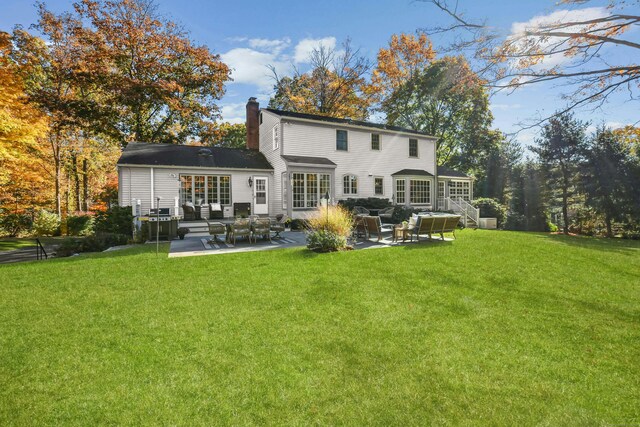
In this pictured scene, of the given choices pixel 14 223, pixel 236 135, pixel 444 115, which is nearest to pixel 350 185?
pixel 444 115

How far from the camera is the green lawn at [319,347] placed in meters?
2.78

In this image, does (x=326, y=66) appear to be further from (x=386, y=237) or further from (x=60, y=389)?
(x=60, y=389)

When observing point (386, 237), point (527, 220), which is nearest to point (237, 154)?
point (386, 237)

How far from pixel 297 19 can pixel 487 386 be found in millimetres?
16661

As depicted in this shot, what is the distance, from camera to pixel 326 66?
30.3 metres

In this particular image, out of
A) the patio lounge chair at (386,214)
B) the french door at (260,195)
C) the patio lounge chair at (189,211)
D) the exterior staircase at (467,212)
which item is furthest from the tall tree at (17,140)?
the exterior staircase at (467,212)

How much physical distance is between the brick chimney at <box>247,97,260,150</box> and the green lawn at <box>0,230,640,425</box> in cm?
1674

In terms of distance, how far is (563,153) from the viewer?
20094 mm

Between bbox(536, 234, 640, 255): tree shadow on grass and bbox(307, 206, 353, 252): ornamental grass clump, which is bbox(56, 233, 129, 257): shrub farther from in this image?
bbox(536, 234, 640, 255): tree shadow on grass

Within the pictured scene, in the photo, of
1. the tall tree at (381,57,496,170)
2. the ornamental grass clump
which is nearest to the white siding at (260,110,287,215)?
the ornamental grass clump

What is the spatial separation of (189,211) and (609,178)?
2445 centimetres

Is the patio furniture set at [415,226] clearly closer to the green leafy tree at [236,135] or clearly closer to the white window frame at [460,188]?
the white window frame at [460,188]

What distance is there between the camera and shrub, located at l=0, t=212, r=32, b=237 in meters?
18.3

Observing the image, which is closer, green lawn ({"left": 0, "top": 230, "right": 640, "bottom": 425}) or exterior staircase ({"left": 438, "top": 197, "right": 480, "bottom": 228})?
green lawn ({"left": 0, "top": 230, "right": 640, "bottom": 425})
